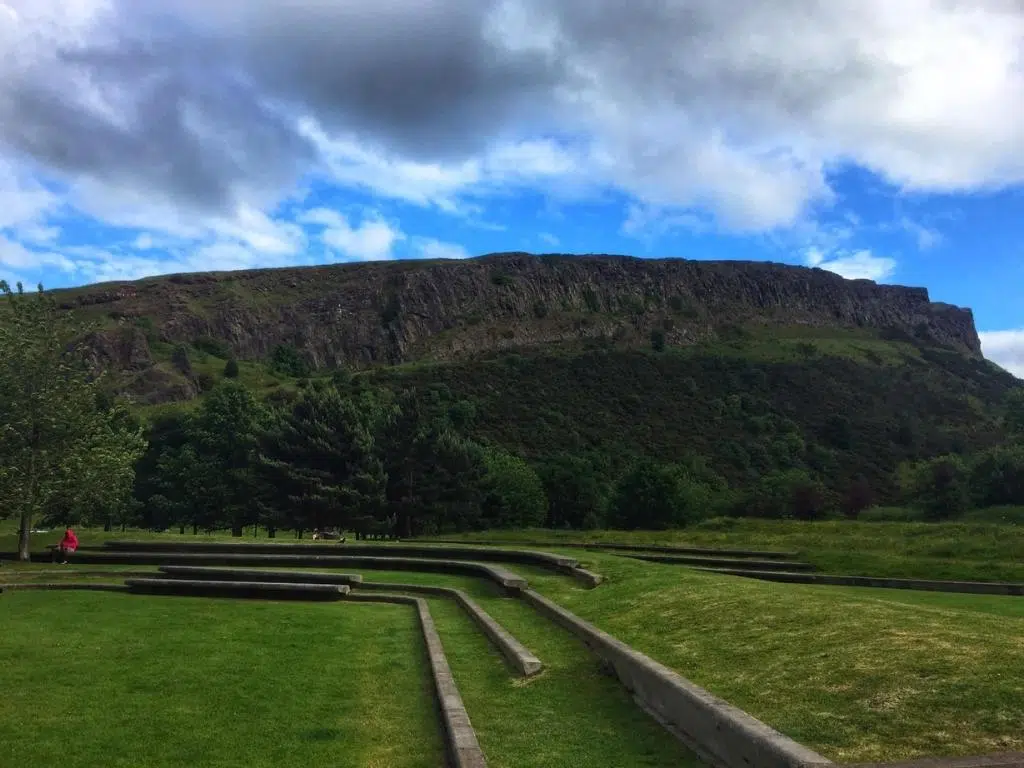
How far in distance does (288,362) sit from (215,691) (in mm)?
110619

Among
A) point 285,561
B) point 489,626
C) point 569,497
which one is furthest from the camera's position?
point 569,497

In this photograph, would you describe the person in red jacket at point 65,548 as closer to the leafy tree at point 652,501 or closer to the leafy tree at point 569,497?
the leafy tree at point 652,501

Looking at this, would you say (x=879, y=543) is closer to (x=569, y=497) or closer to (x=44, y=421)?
(x=44, y=421)

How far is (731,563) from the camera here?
20422mm

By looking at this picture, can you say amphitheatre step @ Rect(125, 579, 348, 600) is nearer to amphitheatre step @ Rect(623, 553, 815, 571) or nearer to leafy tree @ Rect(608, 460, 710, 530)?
amphitheatre step @ Rect(623, 553, 815, 571)

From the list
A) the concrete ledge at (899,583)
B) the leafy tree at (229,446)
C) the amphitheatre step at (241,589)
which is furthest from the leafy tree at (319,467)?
the concrete ledge at (899,583)

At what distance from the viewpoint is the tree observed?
69.4ft

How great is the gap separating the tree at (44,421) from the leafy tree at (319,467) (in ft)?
51.5

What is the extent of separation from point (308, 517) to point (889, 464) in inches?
2426

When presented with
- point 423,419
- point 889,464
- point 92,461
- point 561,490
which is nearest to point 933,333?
point 889,464

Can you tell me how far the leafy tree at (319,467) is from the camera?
3878 cm

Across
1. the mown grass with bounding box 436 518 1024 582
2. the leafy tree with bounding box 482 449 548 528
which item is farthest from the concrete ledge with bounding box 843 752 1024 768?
the leafy tree with bounding box 482 449 548 528

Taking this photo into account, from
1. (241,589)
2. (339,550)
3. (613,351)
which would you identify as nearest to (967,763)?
(241,589)

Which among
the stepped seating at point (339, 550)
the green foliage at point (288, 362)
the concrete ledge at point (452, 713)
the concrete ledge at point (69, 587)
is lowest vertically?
the concrete ledge at point (69, 587)
